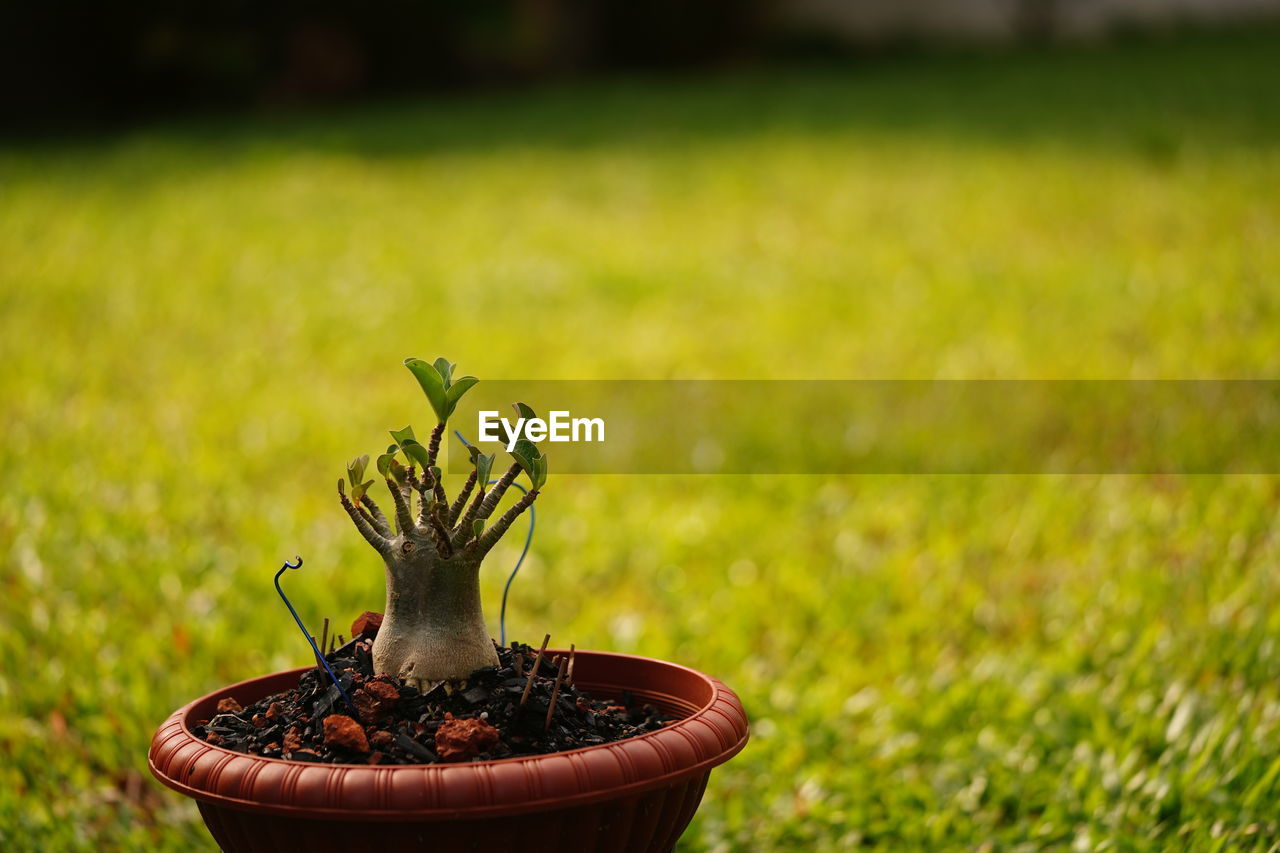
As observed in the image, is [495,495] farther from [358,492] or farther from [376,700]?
[376,700]

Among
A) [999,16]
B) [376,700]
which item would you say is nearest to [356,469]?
[376,700]

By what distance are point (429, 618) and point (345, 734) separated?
204mm

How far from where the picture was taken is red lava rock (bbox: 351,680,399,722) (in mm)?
1556

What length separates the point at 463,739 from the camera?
1477 millimetres

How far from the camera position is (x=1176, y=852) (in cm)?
227

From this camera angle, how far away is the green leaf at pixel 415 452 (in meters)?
1.63

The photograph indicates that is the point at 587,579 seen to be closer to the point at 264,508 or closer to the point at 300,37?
the point at 264,508

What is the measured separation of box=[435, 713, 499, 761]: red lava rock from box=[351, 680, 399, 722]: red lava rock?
8 cm

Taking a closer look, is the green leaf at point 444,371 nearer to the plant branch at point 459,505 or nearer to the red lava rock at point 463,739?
the plant branch at point 459,505

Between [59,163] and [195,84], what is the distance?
9.96ft

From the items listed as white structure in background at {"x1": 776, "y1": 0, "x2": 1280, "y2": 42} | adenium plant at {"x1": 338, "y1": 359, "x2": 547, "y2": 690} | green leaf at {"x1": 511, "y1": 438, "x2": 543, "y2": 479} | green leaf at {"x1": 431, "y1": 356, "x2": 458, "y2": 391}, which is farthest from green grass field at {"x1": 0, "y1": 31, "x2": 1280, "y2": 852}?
white structure in background at {"x1": 776, "y1": 0, "x2": 1280, "y2": 42}

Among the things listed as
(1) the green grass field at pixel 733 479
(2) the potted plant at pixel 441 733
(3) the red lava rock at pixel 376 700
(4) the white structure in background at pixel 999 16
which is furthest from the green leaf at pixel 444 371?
(4) the white structure in background at pixel 999 16

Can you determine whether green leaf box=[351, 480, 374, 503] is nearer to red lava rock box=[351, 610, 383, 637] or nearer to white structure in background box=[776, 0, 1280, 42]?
red lava rock box=[351, 610, 383, 637]

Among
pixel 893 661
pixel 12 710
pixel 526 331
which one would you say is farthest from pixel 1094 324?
pixel 12 710
